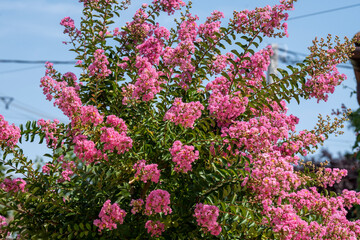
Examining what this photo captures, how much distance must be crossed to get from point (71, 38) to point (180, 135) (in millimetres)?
1805

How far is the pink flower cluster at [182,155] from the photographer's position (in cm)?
302

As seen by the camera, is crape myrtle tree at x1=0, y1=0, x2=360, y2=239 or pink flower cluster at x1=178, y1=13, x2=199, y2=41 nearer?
crape myrtle tree at x1=0, y1=0, x2=360, y2=239

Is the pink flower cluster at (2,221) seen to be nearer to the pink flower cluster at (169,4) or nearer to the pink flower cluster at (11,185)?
the pink flower cluster at (11,185)

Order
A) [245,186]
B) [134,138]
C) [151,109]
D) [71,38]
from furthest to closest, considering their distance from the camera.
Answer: [71,38] < [151,109] < [134,138] < [245,186]

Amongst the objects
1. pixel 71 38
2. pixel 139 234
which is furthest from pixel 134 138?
pixel 71 38

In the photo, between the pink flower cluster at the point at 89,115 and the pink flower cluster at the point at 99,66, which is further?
the pink flower cluster at the point at 99,66

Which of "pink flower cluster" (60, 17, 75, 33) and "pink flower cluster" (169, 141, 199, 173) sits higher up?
"pink flower cluster" (60, 17, 75, 33)

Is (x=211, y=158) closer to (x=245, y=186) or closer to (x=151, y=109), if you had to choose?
(x=245, y=186)

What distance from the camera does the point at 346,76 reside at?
Answer: 4098mm

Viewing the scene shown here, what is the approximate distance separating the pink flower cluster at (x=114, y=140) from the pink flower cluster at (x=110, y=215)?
1.33ft

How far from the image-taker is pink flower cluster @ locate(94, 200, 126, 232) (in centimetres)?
310

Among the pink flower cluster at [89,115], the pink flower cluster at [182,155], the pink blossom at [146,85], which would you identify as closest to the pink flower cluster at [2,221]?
the pink flower cluster at [89,115]

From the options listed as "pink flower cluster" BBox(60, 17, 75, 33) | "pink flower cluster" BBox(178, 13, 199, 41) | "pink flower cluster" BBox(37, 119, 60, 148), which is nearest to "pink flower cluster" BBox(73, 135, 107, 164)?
"pink flower cluster" BBox(37, 119, 60, 148)

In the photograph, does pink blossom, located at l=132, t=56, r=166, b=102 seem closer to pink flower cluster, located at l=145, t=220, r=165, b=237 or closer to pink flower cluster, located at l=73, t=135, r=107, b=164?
pink flower cluster, located at l=73, t=135, r=107, b=164
